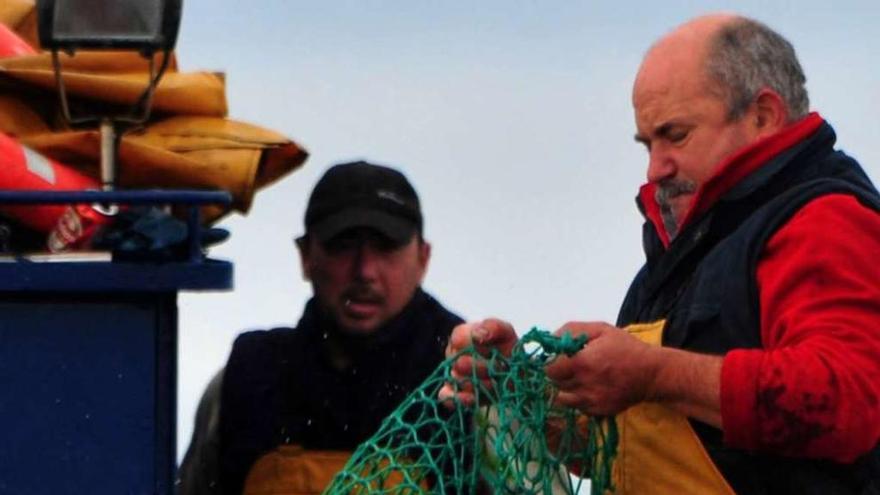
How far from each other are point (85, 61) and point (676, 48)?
1.06 m

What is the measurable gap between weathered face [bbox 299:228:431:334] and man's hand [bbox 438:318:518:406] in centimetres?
118

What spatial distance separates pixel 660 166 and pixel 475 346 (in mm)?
492

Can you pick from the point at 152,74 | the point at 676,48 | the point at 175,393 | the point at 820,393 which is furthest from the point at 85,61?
the point at 820,393

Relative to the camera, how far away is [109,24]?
423 cm

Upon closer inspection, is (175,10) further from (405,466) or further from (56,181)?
(405,466)

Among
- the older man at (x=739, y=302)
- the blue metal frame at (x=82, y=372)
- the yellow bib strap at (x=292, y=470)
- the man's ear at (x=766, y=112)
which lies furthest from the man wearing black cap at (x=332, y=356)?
the man's ear at (x=766, y=112)

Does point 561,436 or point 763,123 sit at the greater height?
point 763,123

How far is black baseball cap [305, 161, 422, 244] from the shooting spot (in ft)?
18.3

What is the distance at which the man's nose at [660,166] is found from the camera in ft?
14.8

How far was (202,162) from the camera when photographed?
4520mm

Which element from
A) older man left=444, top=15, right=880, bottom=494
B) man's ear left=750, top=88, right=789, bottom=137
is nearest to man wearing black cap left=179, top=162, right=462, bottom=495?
older man left=444, top=15, right=880, bottom=494

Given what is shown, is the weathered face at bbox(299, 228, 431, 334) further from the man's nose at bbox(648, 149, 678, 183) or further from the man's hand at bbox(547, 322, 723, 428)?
the man's hand at bbox(547, 322, 723, 428)

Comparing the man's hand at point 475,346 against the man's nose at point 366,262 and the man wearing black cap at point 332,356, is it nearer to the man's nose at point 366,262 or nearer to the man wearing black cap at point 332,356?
the man wearing black cap at point 332,356

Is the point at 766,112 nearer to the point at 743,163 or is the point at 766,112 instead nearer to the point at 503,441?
the point at 743,163
